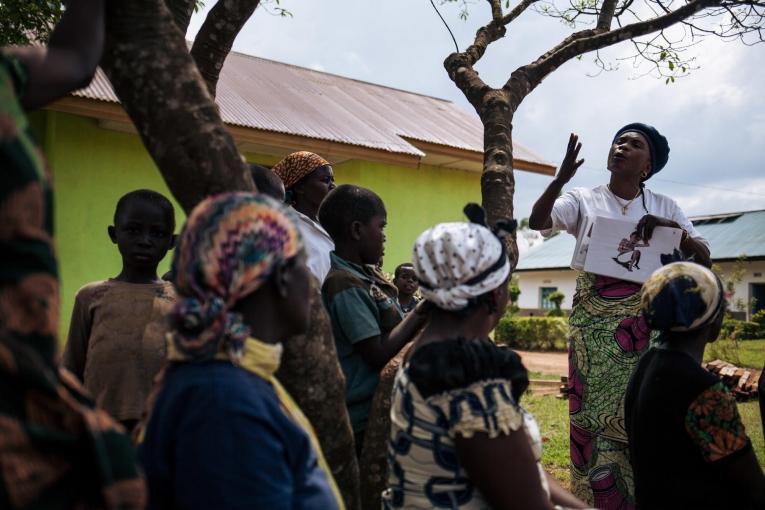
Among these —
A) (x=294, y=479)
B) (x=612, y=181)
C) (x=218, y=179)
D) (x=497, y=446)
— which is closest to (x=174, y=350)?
(x=294, y=479)

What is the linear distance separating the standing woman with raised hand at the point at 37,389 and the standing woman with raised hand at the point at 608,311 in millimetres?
3060

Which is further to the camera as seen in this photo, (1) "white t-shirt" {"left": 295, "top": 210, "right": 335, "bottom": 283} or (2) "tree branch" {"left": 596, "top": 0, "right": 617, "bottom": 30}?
(2) "tree branch" {"left": 596, "top": 0, "right": 617, "bottom": 30}

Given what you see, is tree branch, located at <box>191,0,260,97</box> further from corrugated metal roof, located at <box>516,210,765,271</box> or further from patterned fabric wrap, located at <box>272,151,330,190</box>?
corrugated metal roof, located at <box>516,210,765,271</box>

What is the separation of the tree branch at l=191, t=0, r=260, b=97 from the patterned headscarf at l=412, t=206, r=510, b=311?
1377mm

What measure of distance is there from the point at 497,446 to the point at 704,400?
1030 mm

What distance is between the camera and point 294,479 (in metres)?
1.61

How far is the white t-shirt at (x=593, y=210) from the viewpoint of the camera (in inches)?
171

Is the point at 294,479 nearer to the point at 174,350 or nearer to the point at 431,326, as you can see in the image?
the point at 174,350

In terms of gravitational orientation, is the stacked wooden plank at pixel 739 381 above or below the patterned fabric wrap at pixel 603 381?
below

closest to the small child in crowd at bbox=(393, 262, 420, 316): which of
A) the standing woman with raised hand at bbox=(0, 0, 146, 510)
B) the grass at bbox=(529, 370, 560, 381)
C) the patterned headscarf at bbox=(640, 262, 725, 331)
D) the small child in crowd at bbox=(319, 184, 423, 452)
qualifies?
the small child in crowd at bbox=(319, 184, 423, 452)

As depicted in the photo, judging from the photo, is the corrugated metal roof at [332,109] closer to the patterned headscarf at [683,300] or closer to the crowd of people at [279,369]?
the crowd of people at [279,369]

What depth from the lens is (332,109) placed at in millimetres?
10805

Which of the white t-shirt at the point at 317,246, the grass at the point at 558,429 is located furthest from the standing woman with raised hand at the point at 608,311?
the grass at the point at 558,429

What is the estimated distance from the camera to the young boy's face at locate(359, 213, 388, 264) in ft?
10.6
